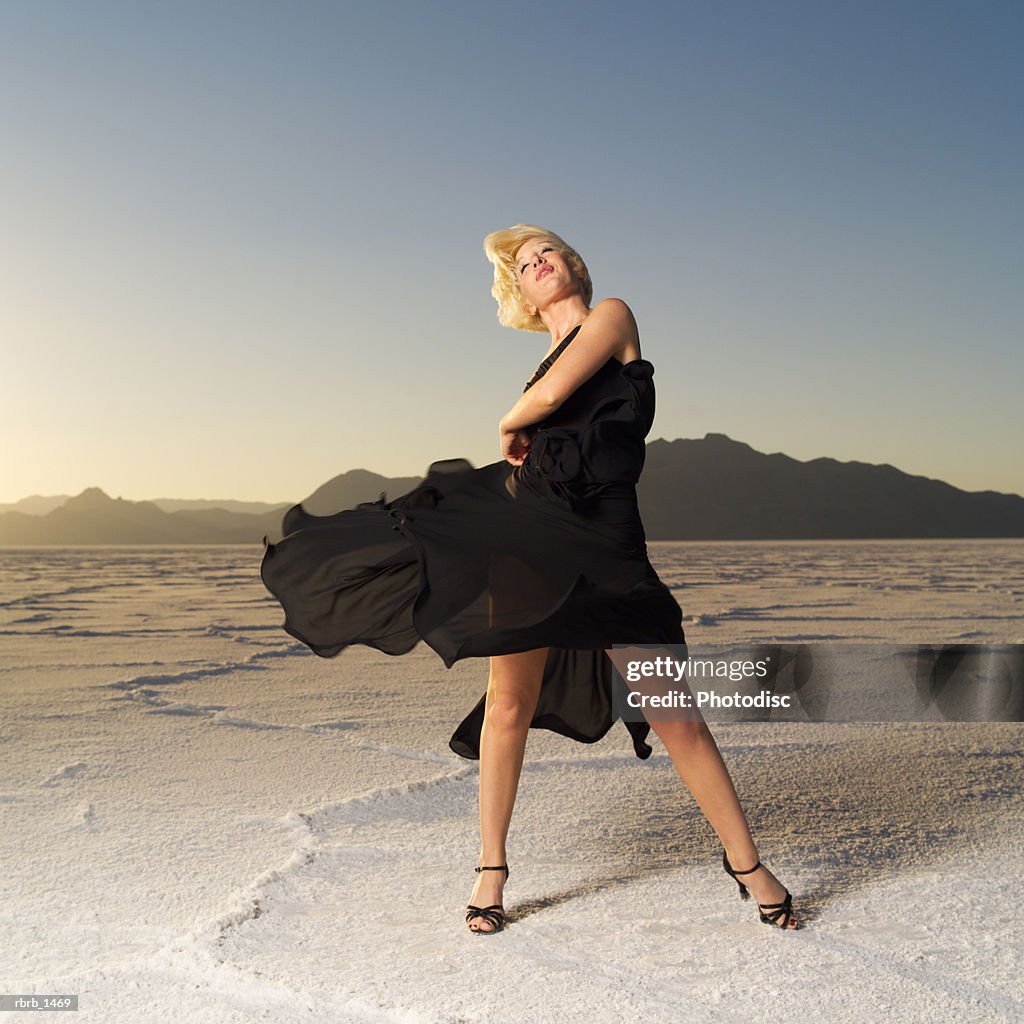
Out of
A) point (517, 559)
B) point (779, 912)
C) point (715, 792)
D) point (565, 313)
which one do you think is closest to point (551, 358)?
point (565, 313)

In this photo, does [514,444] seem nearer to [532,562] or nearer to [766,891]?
[532,562]

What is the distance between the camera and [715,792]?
2.18 metres

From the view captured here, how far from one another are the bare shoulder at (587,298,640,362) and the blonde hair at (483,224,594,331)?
0.17m

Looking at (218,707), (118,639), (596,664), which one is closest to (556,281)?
(596,664)

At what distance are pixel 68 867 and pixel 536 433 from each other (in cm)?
155

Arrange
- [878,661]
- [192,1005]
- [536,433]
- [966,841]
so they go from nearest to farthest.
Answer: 1. [192,1005]
2. [536,433]
3. [966,841]
4. [878,661]

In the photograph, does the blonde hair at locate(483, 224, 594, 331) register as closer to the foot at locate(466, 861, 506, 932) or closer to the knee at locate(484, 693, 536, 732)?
the knee at locate(484, 693, 536, 732)

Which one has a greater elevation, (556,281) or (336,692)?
(556,281)

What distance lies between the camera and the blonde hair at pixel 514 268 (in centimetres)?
232

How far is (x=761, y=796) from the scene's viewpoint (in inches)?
124

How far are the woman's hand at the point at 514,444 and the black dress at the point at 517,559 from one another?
2cm

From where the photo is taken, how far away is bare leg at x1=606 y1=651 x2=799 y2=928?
218 centimetres

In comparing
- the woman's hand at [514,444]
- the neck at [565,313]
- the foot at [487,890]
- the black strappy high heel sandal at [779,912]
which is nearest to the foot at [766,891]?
the black strappy high heel sandal at [779,912]

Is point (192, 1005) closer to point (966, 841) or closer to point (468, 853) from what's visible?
point (468, 853)
